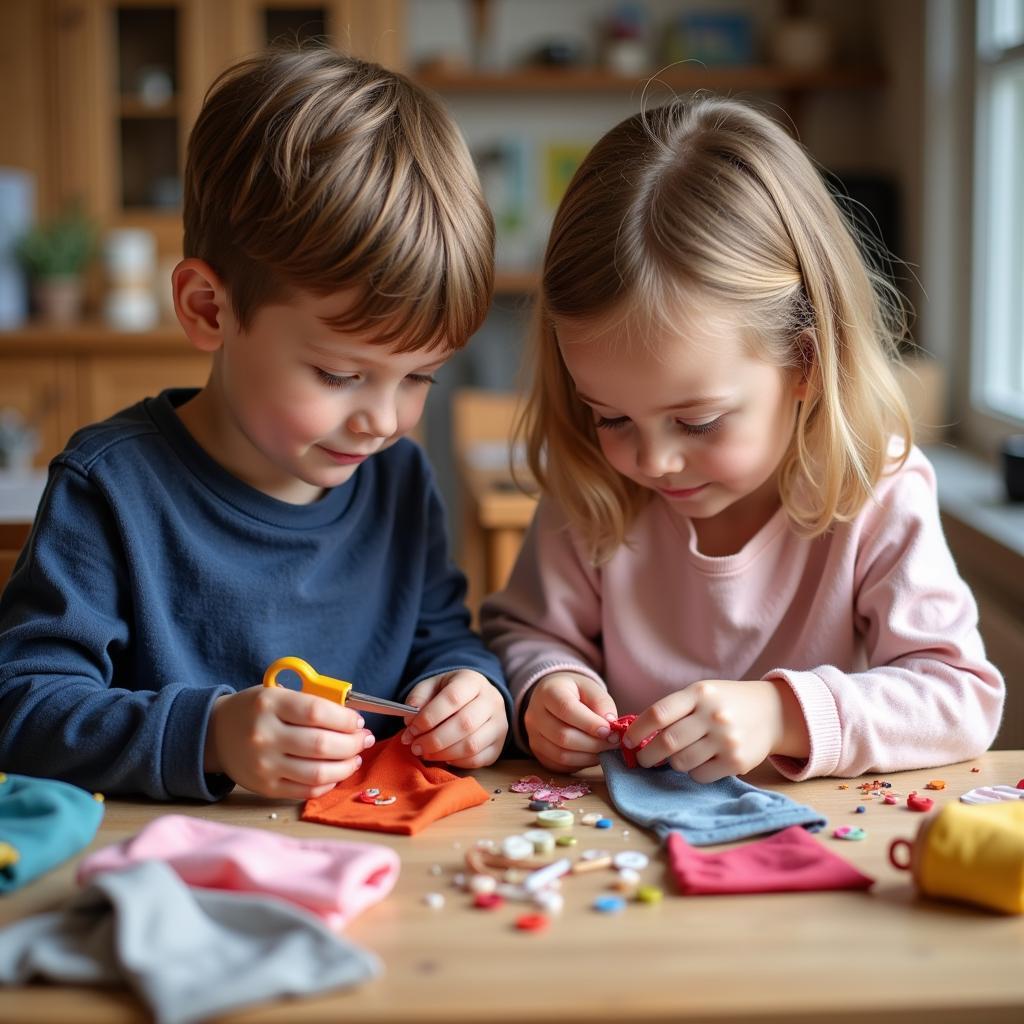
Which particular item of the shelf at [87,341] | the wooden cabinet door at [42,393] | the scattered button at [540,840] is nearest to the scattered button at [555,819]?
the scattered button at [540,840]

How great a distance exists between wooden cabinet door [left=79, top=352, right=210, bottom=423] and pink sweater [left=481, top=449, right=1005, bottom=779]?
261cm

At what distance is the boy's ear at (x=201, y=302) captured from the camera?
1.12m

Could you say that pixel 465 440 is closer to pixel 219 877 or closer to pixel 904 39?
pixel 904 39

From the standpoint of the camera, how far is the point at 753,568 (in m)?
1.23

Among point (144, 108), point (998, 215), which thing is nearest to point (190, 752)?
point (998, 215)

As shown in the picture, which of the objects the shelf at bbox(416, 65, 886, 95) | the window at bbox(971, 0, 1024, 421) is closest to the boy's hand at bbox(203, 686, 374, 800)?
the window at bbox(971, 0, 1024, 421)

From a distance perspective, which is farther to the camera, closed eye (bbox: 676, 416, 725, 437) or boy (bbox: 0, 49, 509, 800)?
closed eye (bbox: 676, 416, 725, 437)

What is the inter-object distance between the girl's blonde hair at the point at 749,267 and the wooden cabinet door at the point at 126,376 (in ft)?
8.90

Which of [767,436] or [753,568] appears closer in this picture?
[767,436]

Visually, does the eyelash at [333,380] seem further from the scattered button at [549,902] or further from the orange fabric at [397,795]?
the scattered button at [549,902]

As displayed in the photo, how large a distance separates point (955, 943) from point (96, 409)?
3.42m

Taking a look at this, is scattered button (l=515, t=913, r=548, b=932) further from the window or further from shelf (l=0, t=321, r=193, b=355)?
shelf (l=0, t=321, r=193, b=355)

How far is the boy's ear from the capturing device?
3.66ft

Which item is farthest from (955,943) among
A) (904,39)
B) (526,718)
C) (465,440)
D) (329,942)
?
(904,39)
